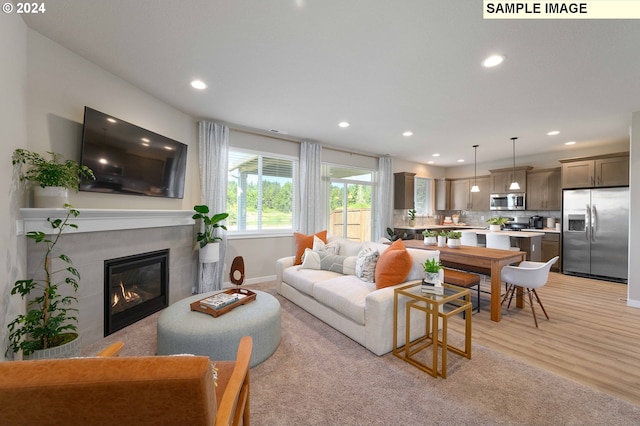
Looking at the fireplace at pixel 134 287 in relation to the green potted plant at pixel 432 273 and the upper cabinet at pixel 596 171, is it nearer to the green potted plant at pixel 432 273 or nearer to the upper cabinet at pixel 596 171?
the green potted plant at pixel 432 273

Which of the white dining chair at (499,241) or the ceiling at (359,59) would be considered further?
the white dining chair at (499,241)

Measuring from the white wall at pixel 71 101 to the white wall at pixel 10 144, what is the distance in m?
0.13

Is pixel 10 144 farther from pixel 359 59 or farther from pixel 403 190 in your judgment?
pixel 403 190

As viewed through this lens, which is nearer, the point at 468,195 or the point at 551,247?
the point at 551,247

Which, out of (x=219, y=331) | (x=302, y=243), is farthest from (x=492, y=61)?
(x=219, y=331)

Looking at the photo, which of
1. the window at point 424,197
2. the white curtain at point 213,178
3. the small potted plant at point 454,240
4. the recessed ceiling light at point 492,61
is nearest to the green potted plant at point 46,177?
the white curtain at point 213,178

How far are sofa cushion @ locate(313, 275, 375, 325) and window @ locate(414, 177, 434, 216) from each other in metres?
5.37

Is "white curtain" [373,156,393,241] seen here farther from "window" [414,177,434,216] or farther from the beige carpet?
the beige carpet

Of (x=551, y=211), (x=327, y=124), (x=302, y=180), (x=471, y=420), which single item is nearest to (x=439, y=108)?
(x=327, y=124)

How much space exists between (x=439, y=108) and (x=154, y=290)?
14.7 ft

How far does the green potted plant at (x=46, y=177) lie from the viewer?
2061 millimetres

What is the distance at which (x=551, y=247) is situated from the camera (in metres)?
5.62

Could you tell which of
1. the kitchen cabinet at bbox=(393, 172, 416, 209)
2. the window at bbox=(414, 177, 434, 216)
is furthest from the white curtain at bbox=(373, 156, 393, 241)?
the window at bbox=(414, 177, 434, 216)

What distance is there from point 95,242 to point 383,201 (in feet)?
18.3
